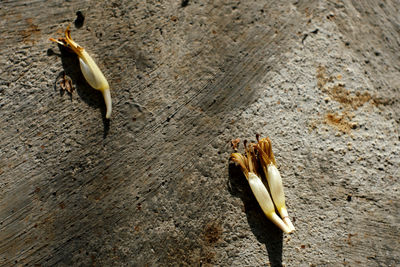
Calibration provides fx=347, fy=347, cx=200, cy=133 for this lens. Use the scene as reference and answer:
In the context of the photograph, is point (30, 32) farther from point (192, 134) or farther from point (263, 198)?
point (263, 198)


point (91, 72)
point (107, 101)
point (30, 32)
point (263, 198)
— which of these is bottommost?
point (263, 198)

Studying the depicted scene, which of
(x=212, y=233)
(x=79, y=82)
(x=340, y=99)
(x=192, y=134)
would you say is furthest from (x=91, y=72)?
(x=340, y=99)

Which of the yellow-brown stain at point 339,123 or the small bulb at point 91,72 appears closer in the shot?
the small bulb at point 91,72

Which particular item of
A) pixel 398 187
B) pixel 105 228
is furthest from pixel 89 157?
pixel 398 187

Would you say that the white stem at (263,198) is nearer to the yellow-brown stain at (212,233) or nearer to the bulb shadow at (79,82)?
the yellow-brown stain at (212,233)

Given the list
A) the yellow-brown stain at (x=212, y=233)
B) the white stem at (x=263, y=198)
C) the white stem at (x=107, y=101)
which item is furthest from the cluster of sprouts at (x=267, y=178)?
the white stem at (x=107, y=101)

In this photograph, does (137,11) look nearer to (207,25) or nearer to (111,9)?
(111,9)
